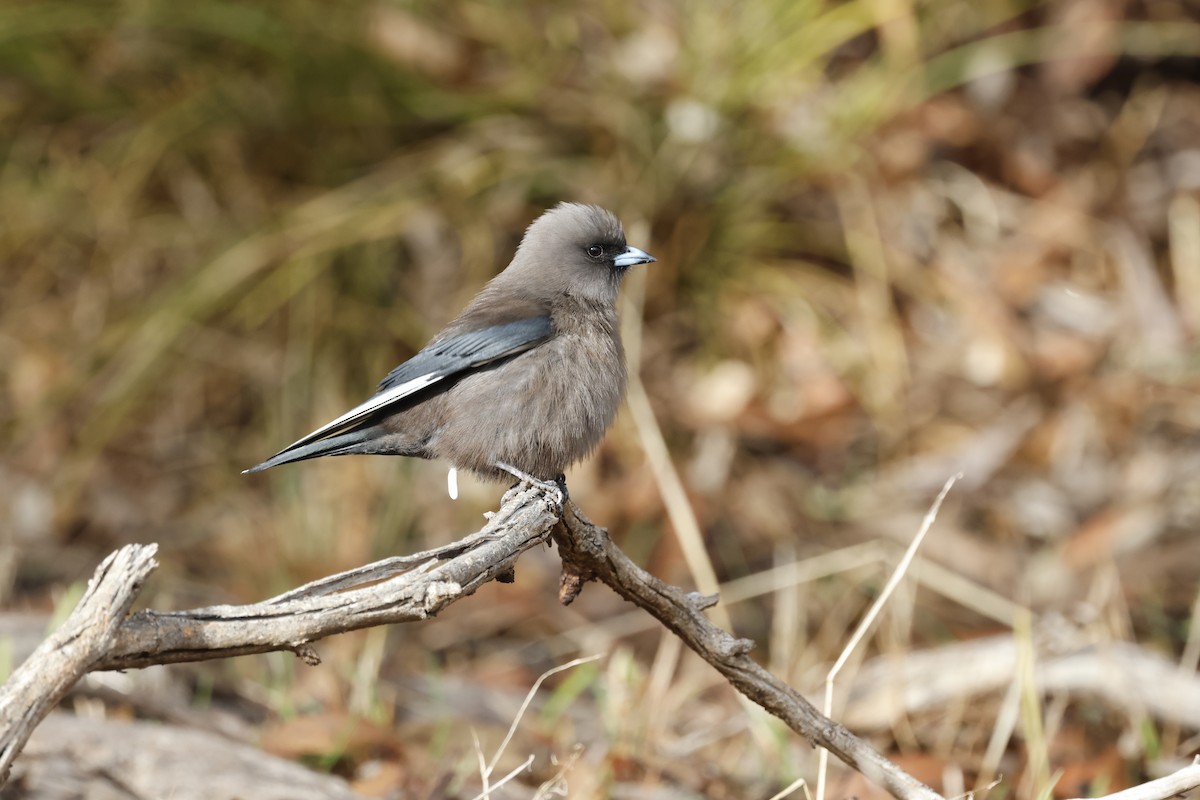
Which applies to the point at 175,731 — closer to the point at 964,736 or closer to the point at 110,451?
the point at 964,736

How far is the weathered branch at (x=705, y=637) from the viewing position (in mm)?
2416

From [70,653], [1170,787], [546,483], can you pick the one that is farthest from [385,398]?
[1170,787]

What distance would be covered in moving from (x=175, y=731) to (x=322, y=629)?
4.80 ft

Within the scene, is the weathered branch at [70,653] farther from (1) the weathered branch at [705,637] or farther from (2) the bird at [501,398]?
(2) the bird at [501,398]

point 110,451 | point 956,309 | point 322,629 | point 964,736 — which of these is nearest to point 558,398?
point 322,629

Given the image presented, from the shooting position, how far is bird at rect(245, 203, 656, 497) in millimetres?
3000

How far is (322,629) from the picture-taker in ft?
6.59

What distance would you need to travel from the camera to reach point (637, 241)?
5.55m

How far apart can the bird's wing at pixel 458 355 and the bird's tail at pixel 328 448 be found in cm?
3

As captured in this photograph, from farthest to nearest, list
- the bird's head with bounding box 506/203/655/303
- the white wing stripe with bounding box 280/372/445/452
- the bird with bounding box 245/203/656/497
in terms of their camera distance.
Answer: the bird's head with bounding box 506/203/655/303
the bird with bounding box 245/203/656/497
the white wing stripe with bounding box 280/372/445/452

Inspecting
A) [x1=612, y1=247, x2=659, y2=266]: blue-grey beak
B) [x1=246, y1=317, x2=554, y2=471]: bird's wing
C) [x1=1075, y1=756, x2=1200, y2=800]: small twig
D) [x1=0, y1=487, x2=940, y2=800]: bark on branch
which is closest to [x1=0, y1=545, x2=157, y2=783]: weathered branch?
[x1=0, y1=487, x2=940, y2=800]: bark on branch

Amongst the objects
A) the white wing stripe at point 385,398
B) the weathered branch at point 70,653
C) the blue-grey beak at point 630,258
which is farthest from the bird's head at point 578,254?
the weathered branch at point 70,653

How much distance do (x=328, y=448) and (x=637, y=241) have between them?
9.66 ft

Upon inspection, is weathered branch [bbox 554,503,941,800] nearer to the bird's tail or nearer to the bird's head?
the bird's tail
